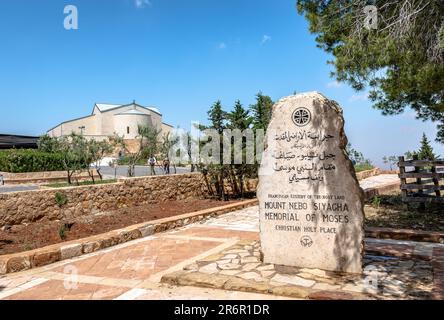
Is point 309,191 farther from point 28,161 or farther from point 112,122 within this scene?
point 112,122

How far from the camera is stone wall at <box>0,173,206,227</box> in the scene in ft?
29.7

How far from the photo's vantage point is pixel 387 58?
6.96 m

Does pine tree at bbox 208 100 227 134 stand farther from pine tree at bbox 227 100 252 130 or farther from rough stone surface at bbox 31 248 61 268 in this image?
rough stone surface at bbox 31 248 61 268

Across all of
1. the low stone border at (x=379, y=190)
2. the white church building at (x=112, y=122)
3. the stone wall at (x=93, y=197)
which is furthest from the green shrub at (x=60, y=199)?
the white church building at (x=112, y=122)

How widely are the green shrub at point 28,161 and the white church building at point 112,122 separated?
35.9 meters

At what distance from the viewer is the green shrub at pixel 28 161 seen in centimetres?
2512

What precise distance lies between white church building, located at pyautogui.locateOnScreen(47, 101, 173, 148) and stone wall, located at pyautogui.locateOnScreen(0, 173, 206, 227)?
5144cm

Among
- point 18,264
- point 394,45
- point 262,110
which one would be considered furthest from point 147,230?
point 262,110

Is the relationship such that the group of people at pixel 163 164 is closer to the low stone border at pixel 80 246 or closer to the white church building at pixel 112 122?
the low stone border at pixel 80 246

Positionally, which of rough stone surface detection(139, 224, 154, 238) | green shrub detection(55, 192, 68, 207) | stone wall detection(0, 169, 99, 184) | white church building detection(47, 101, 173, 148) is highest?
white church building detection(47, 101, 173, 148)

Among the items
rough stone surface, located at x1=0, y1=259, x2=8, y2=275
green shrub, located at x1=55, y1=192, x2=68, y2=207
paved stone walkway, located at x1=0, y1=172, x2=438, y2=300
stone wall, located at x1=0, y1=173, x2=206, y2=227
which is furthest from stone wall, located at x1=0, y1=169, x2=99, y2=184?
rough stone surface, located at x1=0, y1=259, x2=8, y2=275

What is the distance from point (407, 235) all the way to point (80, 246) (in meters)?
6.39

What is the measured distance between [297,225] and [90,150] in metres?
20.4
